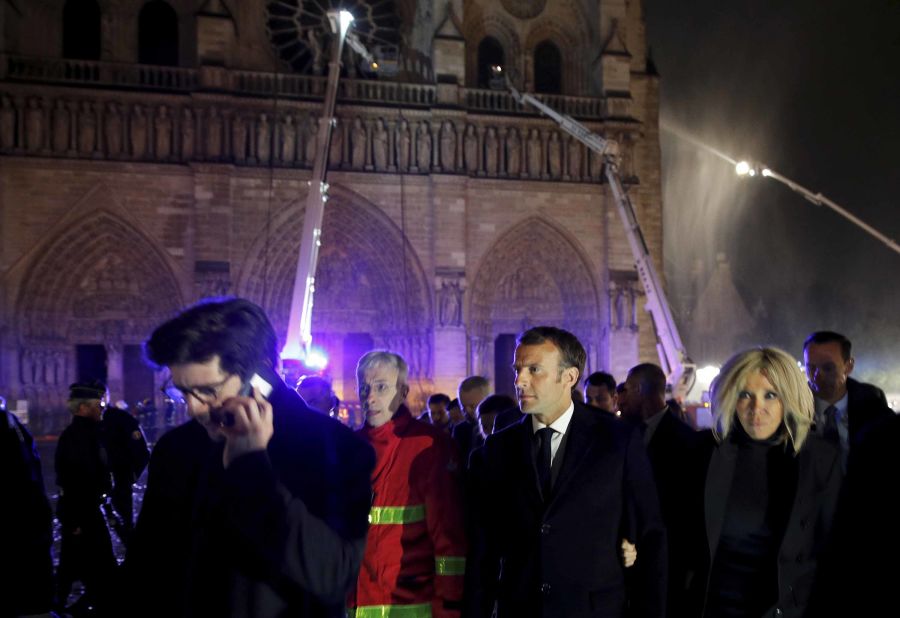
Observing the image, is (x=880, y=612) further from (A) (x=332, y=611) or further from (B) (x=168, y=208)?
(B) (x=168, y=208)

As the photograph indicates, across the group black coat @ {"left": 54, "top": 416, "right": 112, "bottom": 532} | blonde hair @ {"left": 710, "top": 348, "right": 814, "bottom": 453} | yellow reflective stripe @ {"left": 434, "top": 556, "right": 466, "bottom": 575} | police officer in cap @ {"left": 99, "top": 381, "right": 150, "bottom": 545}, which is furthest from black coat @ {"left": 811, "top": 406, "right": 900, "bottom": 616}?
police officer in cap @ {"left": 99, "top": 381, "right": 150, "bottom": 545}

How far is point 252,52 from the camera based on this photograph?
18781mm

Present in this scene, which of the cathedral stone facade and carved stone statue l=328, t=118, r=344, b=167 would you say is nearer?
the cathedral stone facade

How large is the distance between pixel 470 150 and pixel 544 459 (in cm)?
1654

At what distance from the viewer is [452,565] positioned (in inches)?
116

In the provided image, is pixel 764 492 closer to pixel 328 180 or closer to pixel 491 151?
pixel 328 180

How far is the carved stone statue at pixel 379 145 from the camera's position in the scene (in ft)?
59.7

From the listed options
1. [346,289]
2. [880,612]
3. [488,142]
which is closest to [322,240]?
[346,289]

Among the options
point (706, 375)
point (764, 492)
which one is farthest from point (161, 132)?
point (764, 492)

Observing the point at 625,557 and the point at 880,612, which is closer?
the point at 880,612

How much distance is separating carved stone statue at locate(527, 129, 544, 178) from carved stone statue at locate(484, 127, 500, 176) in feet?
2.87

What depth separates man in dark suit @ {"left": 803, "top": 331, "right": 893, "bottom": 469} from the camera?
13.7 feet

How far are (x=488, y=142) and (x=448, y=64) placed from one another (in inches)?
84.3

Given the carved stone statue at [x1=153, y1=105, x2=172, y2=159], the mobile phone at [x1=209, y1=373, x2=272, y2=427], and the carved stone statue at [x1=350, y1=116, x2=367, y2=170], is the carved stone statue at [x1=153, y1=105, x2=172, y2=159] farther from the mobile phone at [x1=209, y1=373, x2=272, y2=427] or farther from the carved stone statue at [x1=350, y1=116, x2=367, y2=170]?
the mobile phone at [x1=209, y1=373, x2=272, y2=427]
